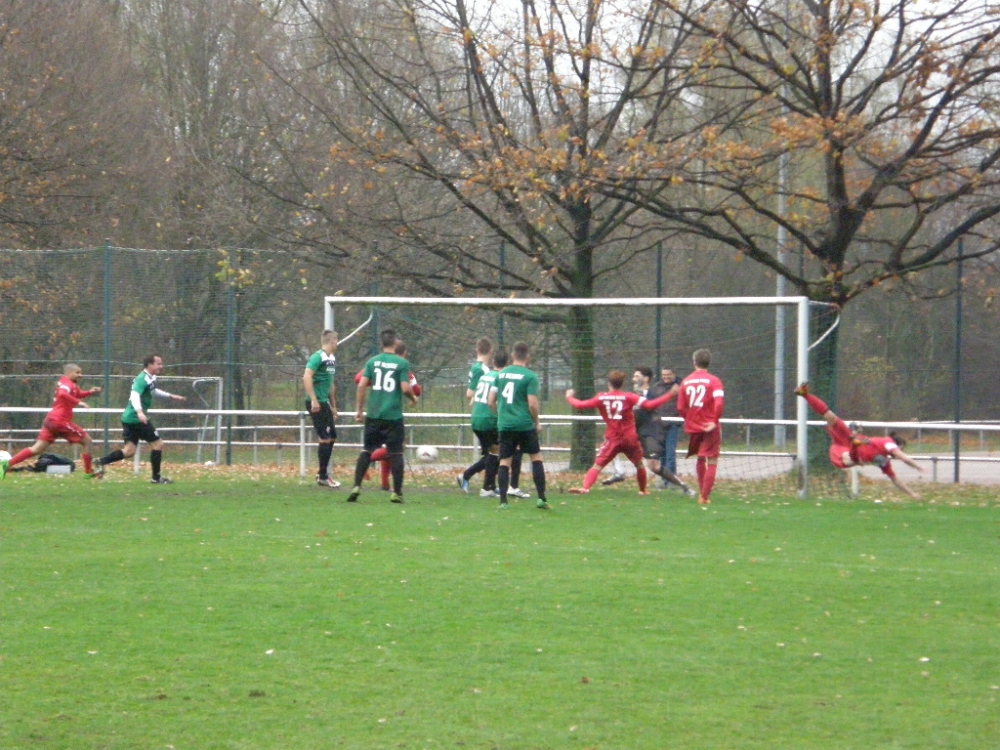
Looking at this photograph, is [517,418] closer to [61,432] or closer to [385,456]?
[385,456]

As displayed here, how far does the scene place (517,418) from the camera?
13852mm

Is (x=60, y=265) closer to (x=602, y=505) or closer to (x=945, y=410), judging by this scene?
(x=602, y=505)

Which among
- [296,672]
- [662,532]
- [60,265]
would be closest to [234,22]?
[60,265]

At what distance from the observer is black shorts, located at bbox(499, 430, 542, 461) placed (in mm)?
13930

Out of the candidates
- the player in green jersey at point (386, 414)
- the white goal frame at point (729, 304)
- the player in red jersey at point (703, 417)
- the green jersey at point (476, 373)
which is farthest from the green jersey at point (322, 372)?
the player in red jersey at point (703, 417)

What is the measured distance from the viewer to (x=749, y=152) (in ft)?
55.7

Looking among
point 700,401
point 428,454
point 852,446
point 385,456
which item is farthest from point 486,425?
point 428,454

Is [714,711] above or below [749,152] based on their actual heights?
below

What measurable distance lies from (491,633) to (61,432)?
11.2m

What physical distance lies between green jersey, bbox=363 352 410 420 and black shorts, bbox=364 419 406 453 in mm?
64

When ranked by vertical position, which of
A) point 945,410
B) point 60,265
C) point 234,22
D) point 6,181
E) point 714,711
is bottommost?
point 714,711

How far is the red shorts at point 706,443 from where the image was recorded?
15148 mm

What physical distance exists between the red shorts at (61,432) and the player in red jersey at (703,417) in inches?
321

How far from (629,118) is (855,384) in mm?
6065
